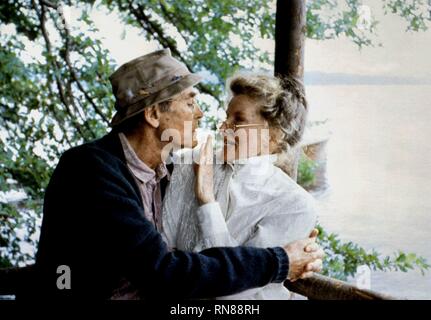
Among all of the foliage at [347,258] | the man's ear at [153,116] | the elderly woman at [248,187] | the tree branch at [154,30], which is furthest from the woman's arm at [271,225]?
the tree branch at [154,30]

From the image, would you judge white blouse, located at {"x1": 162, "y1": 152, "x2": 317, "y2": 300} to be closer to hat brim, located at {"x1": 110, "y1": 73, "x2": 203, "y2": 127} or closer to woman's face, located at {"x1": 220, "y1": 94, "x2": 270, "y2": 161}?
woman's face, located at {"x1": 220, "y1": 94, "x2": 270, "y2": 161}

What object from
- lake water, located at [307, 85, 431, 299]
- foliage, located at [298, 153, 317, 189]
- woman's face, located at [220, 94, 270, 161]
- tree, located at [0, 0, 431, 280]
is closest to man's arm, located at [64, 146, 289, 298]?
woman's face, located at [220, 94, 270, 161]

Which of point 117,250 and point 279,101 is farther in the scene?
point 279,101

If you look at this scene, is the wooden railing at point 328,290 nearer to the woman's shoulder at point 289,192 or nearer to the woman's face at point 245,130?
the woman's shoulder at point 289,192

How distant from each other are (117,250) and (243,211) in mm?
341

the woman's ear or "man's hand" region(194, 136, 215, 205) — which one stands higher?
the woman's ear

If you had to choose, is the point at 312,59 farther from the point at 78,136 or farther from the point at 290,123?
the point at 78,136

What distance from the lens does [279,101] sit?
159 centimetres

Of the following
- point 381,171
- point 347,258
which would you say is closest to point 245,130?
point 381,171

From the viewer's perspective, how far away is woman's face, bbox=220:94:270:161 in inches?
61.9

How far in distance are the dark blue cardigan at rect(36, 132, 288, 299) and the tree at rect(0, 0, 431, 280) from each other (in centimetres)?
142

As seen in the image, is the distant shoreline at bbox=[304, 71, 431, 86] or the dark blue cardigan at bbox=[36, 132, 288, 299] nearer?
the dark blue cardigan at bbox=[36, 132, 288, 299]

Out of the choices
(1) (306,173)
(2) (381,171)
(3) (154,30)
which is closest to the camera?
(2) (381,171)

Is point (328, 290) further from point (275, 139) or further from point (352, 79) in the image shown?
point (352, 79)
